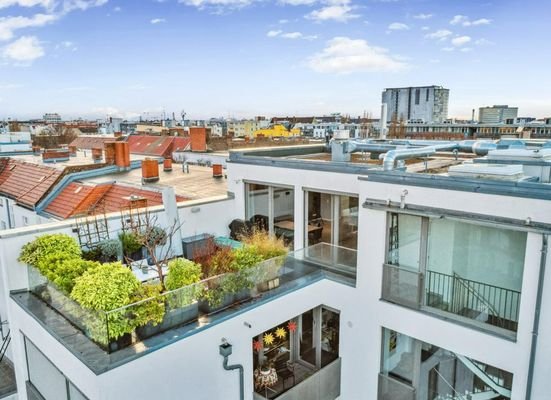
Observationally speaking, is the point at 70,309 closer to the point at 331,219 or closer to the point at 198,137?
the point at 331,219

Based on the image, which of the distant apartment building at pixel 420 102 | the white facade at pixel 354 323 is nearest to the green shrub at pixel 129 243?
the white facade at pixel 354 323

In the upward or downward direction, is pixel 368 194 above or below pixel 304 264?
above

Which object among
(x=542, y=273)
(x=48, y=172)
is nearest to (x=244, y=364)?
(x=542, y=273)

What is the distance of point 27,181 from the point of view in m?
16.3

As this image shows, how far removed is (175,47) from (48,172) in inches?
390

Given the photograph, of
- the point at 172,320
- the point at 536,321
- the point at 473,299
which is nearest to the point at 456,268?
the point at 473,299

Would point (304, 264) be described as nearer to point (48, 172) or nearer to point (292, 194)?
point (292, 194)

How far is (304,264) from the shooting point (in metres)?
9.45

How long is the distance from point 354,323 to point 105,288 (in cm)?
537

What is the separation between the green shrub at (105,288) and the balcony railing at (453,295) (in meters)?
4.89

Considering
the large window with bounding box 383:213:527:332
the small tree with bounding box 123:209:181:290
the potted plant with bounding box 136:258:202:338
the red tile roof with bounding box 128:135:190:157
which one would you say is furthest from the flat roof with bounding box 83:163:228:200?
the red tile roof with bounding box 128:135:190:157

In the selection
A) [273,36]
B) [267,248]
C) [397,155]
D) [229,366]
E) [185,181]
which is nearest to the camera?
[229,366]

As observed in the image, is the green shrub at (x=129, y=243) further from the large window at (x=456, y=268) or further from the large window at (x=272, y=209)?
the large window at (x=456, y=268)

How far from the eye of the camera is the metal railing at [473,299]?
694cm
